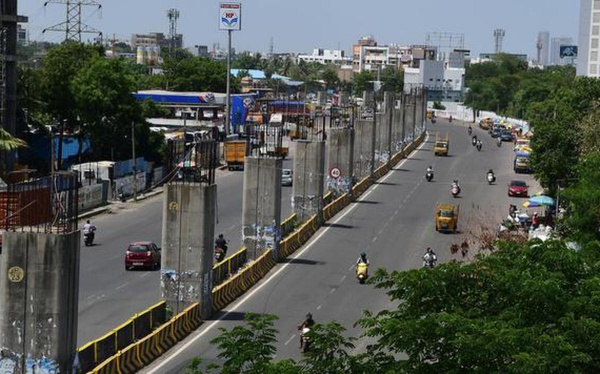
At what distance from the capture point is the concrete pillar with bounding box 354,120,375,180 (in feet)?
283

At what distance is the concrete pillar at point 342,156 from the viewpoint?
75.9m

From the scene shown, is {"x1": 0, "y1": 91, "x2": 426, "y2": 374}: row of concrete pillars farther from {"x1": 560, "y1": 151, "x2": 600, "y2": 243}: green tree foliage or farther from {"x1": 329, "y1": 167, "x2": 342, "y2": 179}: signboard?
{"x1": 560, "y1": 151, "x2": 600, "y2": 243}: green tree foliage

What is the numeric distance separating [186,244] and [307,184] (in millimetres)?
24249

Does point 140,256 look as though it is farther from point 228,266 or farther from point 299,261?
point 299,261

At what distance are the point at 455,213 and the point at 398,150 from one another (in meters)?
45.7

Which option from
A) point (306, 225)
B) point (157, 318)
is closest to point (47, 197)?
point (157, 318)

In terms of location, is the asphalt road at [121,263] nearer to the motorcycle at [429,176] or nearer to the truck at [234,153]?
the truck at [234,153]

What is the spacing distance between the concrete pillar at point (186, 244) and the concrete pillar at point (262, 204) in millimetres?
11986

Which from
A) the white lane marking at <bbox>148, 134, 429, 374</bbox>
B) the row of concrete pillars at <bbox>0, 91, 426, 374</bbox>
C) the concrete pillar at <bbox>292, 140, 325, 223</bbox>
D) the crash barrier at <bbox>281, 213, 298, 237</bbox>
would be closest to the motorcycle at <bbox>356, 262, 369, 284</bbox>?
the white lane marking at <bbox>148, 134, 429, 374</bbox>

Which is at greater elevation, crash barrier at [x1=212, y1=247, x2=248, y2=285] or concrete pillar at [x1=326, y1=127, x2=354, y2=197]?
concrete pillar at [x1=326, y1=127, x2=354, y2=197]

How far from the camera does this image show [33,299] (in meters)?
28.5

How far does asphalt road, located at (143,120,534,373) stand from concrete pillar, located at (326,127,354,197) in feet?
4.90

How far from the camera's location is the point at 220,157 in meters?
97.2

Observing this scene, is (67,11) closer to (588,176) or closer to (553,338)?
(588,176)
